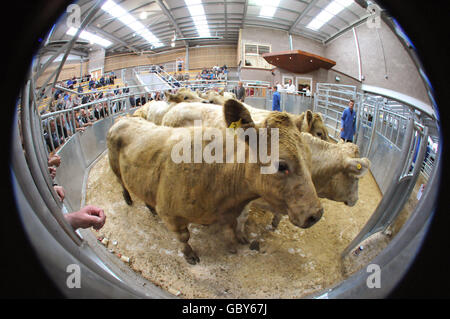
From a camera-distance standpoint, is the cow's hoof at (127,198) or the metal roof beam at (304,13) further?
the cow's hoof at (127,198)

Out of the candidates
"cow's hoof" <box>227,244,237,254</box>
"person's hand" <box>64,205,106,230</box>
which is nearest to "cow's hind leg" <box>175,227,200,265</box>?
"cow's hoof" <box>227,244,237,254</box>

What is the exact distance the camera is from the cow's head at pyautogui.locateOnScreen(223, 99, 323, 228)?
5.26ft

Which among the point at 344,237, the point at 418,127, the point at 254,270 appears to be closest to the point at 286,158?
the point at 418,127

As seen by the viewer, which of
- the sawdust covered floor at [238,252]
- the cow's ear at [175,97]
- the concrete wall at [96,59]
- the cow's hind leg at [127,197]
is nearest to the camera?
the sawdust covered floor at [238,252]

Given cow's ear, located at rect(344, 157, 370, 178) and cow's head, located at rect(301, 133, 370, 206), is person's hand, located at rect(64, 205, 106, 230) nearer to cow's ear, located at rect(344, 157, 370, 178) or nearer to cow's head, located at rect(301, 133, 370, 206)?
cow's head, located at rect(301, 133, 370, 206)

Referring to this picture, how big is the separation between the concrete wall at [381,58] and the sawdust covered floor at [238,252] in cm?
179

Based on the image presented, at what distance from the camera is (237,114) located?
1746 millimetres

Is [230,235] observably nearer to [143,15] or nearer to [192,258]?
[192,258]

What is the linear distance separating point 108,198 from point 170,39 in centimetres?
273

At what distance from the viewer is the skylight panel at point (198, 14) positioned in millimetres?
2031

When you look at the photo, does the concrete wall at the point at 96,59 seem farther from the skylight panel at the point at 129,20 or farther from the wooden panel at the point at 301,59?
the wooden panel at the point at 301,59

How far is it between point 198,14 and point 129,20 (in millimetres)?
869

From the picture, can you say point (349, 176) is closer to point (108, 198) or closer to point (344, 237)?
point (344, 237)

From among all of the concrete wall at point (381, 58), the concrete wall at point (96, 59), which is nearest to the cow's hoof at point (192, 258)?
the concrete wall at point (381, 58)
